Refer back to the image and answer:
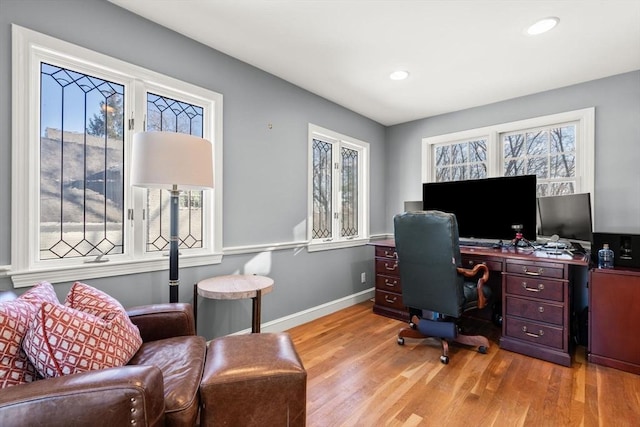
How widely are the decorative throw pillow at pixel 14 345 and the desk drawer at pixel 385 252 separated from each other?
2869mm

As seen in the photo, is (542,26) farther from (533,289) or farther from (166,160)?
(166,160)

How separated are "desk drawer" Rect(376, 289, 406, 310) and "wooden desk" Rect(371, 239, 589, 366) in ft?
2.80

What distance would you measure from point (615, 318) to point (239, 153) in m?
3.17

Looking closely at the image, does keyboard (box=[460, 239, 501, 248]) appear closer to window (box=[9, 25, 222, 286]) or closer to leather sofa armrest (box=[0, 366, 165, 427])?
window (box=[9, 25, 222, 286])

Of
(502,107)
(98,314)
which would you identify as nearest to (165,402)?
(98,314)

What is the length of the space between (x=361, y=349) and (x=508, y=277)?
4.50 feet

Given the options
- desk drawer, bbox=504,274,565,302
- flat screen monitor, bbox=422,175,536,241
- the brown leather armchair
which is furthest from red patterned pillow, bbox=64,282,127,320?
flat screen monitor, bbox=422,175,536,241

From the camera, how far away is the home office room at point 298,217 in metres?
1.35

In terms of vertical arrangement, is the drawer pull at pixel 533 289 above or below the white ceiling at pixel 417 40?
below

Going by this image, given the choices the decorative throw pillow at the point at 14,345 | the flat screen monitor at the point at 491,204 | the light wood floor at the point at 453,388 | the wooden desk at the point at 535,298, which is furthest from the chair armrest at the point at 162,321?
the flat screen monitor at the point at 491,204

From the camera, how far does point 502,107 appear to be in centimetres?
343

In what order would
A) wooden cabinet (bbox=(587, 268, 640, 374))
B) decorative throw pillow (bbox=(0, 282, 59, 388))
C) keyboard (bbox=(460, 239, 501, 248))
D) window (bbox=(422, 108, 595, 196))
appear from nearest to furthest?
decorative throw pillow (bbox=(0, 282, 59, 388))
wooden cabinet (bbox=(587, 268, 640, 374))
window (bbox=(422, 108, 595, 196))
keyboard (bbox=(460, 239, 501, 248))

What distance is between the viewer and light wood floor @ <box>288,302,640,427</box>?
168 centimetres

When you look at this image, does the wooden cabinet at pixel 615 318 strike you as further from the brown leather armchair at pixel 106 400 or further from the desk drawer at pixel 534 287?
the brown leather armchair at pixel 106 400
